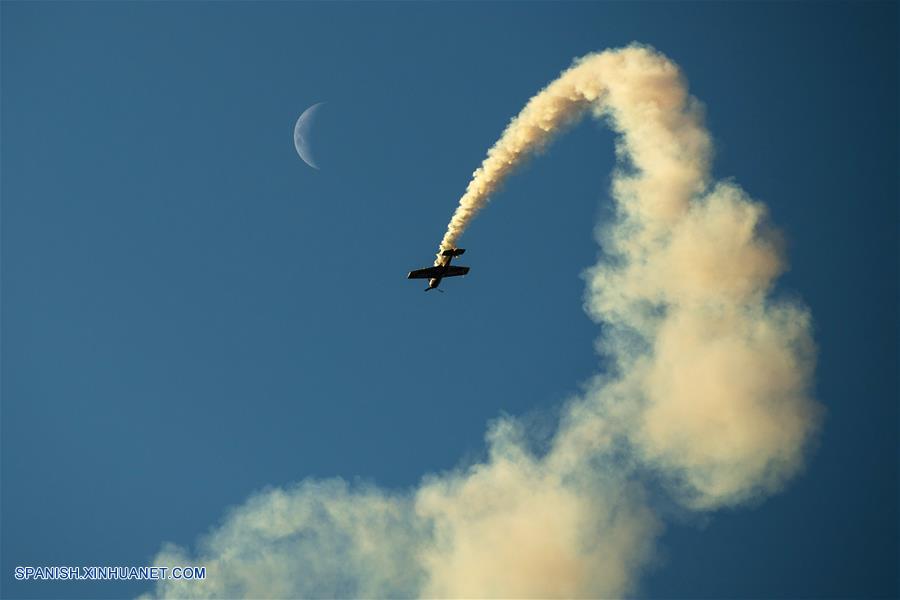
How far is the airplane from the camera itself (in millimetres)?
68562

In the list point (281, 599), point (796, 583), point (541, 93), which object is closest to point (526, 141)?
point (541, 93)

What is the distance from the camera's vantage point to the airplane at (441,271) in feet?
225

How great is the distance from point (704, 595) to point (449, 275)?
4131 cm

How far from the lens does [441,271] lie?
69500 mm

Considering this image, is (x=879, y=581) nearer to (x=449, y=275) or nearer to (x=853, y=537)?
(x=853, y=537)

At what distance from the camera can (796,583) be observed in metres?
95.4

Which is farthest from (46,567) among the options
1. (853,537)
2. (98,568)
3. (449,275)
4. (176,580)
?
(853,537)

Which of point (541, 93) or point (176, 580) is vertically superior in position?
point (541, 93)

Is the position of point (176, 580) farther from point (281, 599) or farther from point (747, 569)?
point (747, 569)

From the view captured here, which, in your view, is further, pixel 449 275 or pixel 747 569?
pixel 747 569

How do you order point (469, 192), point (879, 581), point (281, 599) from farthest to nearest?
point (879, 581) → point (281, 599) → point (469, 192)

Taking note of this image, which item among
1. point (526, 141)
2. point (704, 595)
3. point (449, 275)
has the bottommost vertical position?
point (704, 595)

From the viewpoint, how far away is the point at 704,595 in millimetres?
92938

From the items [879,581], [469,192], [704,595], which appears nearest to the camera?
[469,192]
